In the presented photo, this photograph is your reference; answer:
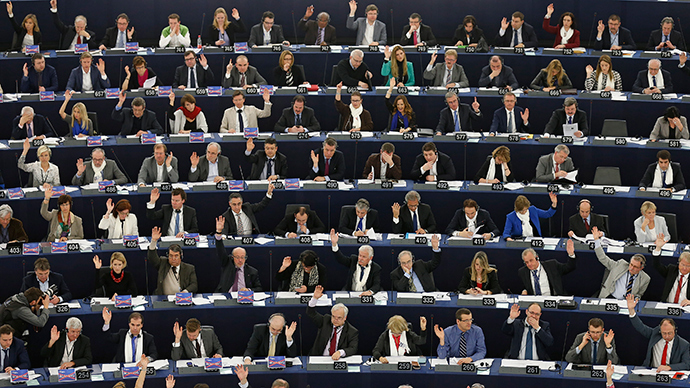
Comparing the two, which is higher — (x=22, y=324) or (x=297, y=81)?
(x=297, y=81)

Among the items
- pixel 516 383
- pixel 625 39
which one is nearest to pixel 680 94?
pixel 625 39

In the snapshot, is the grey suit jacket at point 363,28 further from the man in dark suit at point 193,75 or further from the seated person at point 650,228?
the seated person at point 650,228

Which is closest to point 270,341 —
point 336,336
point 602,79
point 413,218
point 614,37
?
point 336,336

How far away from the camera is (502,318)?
9703 millimetres

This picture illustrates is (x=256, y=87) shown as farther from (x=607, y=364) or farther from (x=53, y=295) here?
(x=607, y=364)

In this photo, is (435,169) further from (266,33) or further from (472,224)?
(266,33)

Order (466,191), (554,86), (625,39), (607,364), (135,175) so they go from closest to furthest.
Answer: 1. (607,364)
2. (466,191)
3. (135,175)
4. (554,86)
5. (625,39)

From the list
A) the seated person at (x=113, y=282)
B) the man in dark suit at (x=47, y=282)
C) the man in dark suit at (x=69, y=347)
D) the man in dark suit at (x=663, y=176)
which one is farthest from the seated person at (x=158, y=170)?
the man in dark suit at (x=663, y=176)

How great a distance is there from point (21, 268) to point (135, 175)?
2022mm

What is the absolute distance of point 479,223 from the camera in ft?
34.9

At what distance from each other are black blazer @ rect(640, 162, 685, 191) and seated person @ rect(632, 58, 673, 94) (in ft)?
5.73

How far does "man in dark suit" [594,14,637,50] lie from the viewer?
1358 centimetres

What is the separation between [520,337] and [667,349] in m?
1.27

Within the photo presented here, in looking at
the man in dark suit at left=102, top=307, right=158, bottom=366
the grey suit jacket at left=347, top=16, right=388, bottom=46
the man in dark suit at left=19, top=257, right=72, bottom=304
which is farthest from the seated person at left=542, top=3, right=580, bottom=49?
the man in dark suit at left=19, top=257, right=72, bottom=304
